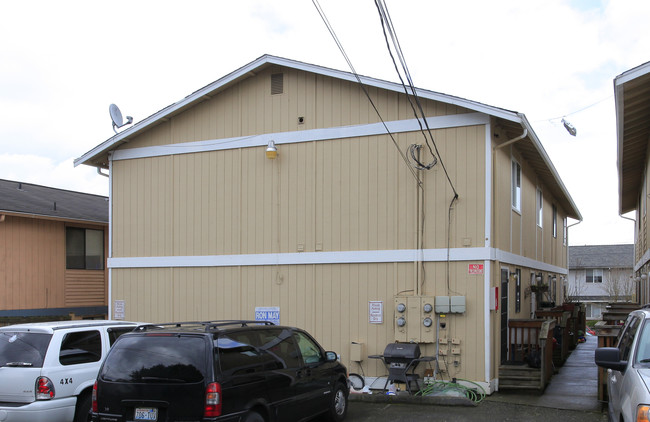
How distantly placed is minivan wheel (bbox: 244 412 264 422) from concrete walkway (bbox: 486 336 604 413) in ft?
17.5

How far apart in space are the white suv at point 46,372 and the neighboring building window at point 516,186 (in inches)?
368

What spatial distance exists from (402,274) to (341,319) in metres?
1.59

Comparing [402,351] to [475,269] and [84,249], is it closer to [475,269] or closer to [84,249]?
[475,269]

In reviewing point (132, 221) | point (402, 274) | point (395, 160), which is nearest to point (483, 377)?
point (402, 274)

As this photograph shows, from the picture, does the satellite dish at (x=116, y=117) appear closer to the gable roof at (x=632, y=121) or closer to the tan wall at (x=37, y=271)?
the tan wall at (x=37, y=271)

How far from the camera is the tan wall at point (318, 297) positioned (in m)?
11.5

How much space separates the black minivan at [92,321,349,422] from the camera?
6.52 meters

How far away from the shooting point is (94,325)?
8.99 m

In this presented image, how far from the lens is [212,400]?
21.2 ft

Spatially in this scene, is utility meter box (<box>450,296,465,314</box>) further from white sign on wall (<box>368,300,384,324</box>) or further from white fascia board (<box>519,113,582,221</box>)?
white fascia board (<box>519,113,582,221</box>)

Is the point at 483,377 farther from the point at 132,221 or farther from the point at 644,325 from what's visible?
the point at 132,221

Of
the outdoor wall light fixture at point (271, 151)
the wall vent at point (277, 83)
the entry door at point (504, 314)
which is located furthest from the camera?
the wall vent at point (277, 83)

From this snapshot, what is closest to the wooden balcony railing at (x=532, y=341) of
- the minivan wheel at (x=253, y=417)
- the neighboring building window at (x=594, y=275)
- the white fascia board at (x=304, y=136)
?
the white fascia board at (x=304, y=136)

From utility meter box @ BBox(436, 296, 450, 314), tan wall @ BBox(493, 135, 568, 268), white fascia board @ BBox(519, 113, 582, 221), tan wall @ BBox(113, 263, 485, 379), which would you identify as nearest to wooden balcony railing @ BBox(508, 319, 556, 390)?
tan wall @ BBox(113, 263, 485, 379)
